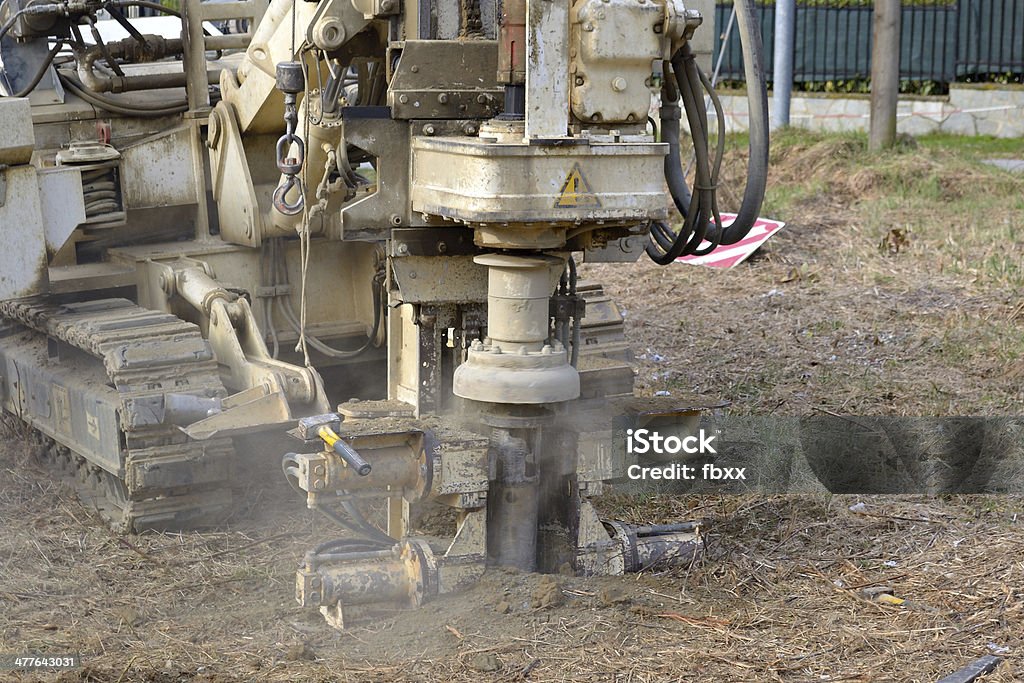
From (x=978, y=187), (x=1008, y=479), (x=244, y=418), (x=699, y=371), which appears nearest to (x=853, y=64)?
(x=978, y=187)

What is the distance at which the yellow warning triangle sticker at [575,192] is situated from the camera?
14.9 ft

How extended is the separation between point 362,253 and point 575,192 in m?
2.68

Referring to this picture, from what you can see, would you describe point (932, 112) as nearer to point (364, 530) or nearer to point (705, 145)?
point (705, 145)

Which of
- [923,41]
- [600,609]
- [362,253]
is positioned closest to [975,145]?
[923,41]

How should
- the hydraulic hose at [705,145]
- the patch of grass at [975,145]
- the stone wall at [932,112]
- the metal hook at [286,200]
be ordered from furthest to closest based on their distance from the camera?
the stone wall at [932,112] < the patch of grass at [975,145] < the metal hook at [286,200] < the hydraulic hose at [705,145]

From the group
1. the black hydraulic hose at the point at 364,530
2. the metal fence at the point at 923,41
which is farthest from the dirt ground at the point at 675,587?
the metal fence at the point at 923,41

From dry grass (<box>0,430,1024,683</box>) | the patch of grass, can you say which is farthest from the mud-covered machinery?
the patch of grass

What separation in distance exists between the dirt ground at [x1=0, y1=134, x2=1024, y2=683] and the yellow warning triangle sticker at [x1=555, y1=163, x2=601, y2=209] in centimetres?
129

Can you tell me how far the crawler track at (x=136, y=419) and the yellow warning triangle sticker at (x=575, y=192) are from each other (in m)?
2.10

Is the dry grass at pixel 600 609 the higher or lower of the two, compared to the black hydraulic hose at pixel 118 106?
lower

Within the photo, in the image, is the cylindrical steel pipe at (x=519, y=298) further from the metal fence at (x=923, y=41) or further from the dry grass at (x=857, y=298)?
the metal fence at (x=923, y=41)

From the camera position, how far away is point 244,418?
5902 mm

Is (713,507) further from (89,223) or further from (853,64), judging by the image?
(853,64)

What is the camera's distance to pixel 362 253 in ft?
23.2
